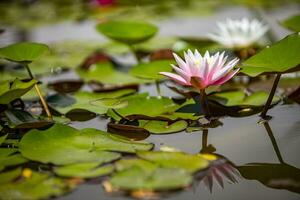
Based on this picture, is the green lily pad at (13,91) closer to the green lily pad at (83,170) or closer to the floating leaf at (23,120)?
the floating leaf at (23,120)

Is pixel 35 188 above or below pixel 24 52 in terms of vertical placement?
below

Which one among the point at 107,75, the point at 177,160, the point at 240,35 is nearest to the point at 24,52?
the point at 107,75

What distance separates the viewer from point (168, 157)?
1033 millimetres

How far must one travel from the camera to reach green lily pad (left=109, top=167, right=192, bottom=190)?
0.90 meters

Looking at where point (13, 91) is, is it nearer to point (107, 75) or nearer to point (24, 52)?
point (24, 52)

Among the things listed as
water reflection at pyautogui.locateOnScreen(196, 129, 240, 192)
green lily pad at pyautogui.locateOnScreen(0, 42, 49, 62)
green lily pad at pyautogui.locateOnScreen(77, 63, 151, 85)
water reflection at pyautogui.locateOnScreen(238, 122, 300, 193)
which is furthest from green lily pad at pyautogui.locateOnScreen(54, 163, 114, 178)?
green lily pad at pyautogui.locateOnScreen(77, 63, 151, 85)

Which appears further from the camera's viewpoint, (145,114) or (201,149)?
(145,114)

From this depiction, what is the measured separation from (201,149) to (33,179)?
461 mm

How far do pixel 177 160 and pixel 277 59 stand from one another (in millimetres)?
472

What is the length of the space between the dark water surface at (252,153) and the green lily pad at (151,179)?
2 centimetres

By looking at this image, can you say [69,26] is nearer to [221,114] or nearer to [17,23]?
[17,23]

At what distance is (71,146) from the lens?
1120mm

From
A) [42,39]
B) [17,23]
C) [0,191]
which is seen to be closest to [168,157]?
[0,191]

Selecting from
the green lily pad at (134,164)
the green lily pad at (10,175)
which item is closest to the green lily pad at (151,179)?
the green lily pad at (134,164)
